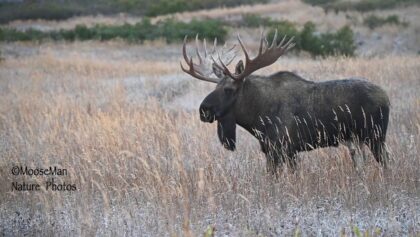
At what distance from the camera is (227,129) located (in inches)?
261

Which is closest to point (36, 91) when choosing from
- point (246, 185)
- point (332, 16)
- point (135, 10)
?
point (246, 185)

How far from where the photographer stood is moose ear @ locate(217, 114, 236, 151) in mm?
6590

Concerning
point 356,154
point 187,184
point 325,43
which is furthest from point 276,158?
point 325,43

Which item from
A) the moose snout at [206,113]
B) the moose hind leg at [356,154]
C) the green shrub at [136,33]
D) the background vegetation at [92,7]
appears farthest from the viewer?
the background vegetation at [92,7]

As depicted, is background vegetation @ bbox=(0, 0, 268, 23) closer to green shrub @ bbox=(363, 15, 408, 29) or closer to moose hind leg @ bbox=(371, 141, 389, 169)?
green shrub @ bbox=(363, 15, 408, 29)

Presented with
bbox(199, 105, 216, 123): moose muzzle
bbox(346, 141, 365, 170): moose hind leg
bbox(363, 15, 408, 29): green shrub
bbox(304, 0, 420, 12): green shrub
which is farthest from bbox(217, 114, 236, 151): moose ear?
bbox(304, 0, 420, 12): green shrub

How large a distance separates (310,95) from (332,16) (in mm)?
28637

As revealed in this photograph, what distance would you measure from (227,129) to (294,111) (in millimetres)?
784

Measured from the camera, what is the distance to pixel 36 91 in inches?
536

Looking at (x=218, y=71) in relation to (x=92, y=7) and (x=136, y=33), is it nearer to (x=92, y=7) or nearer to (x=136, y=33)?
(x=136, y=33)

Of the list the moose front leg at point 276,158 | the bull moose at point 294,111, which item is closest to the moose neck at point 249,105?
the bull moose at point 294,111

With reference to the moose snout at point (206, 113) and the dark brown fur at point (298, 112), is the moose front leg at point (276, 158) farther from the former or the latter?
the moose snout at point (206, 113)

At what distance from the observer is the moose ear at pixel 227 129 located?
6.59 meters

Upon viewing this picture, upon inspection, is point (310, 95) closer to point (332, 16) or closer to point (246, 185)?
point (246, 185)
